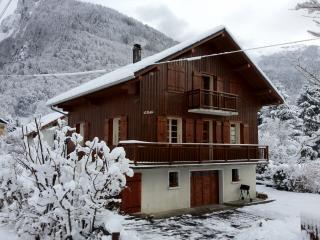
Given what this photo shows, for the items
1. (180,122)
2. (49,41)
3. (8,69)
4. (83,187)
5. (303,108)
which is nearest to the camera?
(83,187)

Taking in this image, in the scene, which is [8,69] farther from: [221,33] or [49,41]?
[221,33]

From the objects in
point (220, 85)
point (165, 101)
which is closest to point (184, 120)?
point (165, 101)

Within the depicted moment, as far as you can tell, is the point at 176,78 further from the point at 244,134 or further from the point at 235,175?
the point at 235,175

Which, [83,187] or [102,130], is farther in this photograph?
[102,130]

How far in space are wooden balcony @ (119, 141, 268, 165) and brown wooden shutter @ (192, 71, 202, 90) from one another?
3.46m

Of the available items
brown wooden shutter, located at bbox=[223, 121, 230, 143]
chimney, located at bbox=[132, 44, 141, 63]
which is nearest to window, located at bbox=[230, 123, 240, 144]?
brown wooden shutter, located at bbox=[223, 121, 230, 143]

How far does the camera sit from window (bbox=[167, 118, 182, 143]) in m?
20.5

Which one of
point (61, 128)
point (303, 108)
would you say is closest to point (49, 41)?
point (303, 108)

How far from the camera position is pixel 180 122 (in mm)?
20625

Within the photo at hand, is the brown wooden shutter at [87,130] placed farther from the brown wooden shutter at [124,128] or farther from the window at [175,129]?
the window at [175,129]

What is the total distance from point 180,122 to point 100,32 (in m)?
104

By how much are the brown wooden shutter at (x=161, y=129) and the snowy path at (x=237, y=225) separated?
3960 millimetres

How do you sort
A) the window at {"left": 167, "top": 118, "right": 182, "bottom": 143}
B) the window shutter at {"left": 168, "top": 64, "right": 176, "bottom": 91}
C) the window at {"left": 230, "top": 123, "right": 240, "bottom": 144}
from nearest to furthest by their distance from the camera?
the window shutter at {"left": 168, "top": 64, "right": 176, "bottom": 91} → the window at {"left": 167, "top": 118, "right": 182, "bottom": 143} → the window at {"left": 230, "top": 123, "right": 240, "bottom": 144}

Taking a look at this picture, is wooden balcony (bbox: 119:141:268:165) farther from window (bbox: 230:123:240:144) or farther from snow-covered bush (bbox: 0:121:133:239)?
snow-covered bush (bbox: 0:121:133:239)
